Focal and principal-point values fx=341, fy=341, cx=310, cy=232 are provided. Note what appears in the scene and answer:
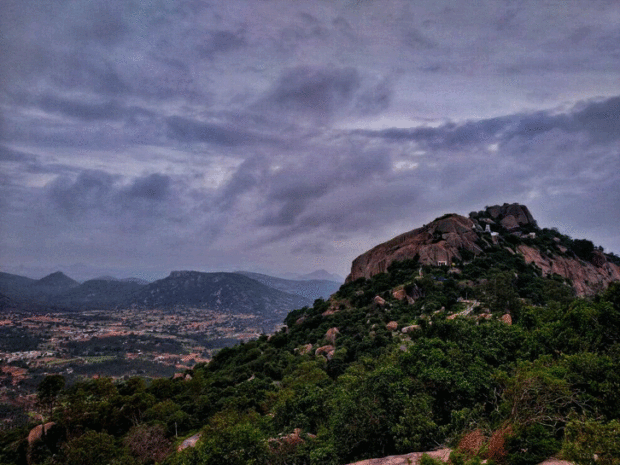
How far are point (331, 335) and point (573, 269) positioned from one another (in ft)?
195

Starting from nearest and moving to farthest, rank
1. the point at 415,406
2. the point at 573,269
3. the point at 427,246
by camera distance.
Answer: the point at 415,406, the point at 427,246, the point at 573,269

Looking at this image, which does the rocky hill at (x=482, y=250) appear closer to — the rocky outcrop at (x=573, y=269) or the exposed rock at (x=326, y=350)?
the rocky outcrop at (x=573, y=269)

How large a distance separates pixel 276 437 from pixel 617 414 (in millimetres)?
13734

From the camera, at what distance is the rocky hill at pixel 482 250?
6694cm

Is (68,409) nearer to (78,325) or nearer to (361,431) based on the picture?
(361,431)

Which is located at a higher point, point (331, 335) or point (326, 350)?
point (331, 335)

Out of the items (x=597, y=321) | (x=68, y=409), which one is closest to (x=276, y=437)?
(x=597, y=321)

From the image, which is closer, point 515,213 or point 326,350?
point 326,350

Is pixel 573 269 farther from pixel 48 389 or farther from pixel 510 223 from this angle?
pixel 48 389

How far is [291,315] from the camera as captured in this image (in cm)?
7438

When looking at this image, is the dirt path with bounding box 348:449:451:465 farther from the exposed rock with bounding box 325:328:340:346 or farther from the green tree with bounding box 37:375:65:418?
the green tree with bounding box 37:375:65:418

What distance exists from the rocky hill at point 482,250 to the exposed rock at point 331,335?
24.2 meters

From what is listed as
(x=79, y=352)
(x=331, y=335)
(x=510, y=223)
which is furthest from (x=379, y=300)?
(x=79, y=352)

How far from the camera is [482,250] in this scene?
6875cm
